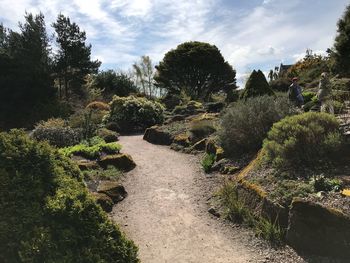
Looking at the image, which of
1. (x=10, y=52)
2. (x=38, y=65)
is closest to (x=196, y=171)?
(x=38, y=65)

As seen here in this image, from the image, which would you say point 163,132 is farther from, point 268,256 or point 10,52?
point 10,52

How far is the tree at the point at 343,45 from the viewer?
17109mm

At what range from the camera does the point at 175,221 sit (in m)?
6.98

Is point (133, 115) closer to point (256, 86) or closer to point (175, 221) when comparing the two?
point (256, 86)

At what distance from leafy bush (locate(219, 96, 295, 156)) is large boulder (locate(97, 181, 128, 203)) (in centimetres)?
294

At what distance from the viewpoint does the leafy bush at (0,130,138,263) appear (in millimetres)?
3570

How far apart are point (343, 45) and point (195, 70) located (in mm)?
14287

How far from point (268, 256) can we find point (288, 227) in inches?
19.7

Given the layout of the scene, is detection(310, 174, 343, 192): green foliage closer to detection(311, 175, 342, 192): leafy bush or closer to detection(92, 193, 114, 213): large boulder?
detection(311, 175, 342, 192): leafy bush

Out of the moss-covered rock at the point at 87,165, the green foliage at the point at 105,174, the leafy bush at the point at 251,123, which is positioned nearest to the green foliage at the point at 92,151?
the moss-covered rock at the point at 87,165

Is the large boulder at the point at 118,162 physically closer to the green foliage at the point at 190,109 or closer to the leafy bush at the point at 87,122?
the leafy bush at the point at 87,122

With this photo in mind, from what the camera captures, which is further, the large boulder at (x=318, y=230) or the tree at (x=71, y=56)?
the tree at (x=71, y=56)

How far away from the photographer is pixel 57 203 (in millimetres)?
3889

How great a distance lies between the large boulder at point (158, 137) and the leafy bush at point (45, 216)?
31.8ft
